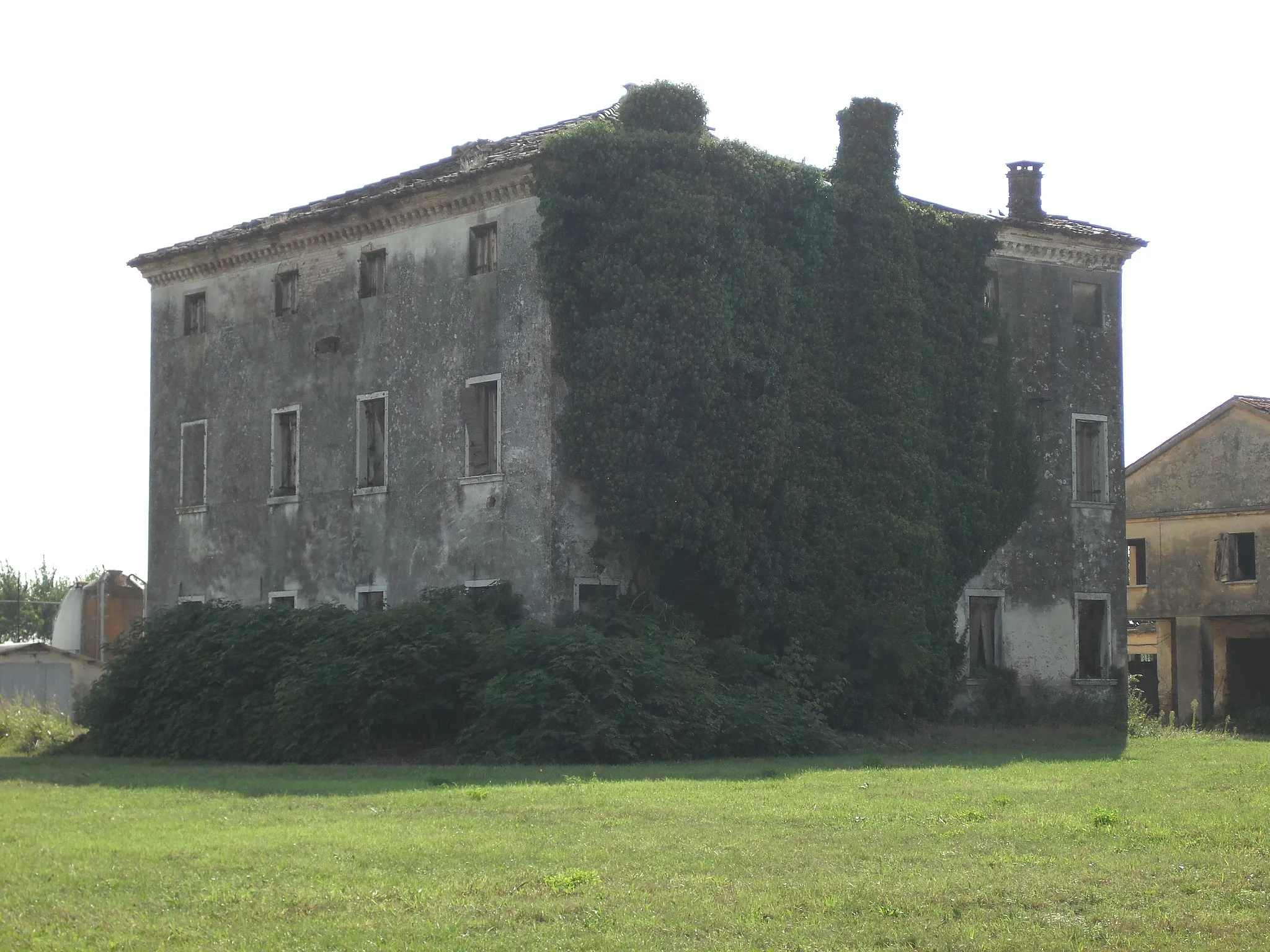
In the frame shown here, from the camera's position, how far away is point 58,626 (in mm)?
46406

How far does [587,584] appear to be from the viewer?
1079 inches

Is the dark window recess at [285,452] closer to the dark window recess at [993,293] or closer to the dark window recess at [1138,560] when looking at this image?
the dark window recess at [993,293]

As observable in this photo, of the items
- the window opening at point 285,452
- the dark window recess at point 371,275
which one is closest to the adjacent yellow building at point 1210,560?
the dark window recess at point 371,275

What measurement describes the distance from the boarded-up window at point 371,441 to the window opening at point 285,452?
216 cm

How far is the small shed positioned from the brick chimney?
78.6 ft

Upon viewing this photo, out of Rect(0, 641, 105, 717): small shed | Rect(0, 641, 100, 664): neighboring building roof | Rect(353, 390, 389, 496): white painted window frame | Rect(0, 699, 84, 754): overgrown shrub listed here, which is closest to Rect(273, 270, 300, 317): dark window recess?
Rect(353, 390, 389, 496): white painted window frame

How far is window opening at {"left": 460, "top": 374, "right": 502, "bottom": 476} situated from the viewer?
28391mm

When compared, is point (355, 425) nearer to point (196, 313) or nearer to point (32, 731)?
point (196, 313)

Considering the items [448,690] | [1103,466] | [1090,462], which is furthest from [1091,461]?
[448,690]

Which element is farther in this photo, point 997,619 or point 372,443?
point 997,619

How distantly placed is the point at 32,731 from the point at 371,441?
7.98 metres

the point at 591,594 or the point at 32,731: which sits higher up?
the point at 591,594

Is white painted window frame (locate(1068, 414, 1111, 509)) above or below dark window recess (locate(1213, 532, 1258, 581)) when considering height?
above

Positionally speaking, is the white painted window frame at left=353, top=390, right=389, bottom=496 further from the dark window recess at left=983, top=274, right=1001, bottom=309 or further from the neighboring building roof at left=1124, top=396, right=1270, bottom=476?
the neighboring building roof at left=1124, top=396, right=1270, bottom=476
